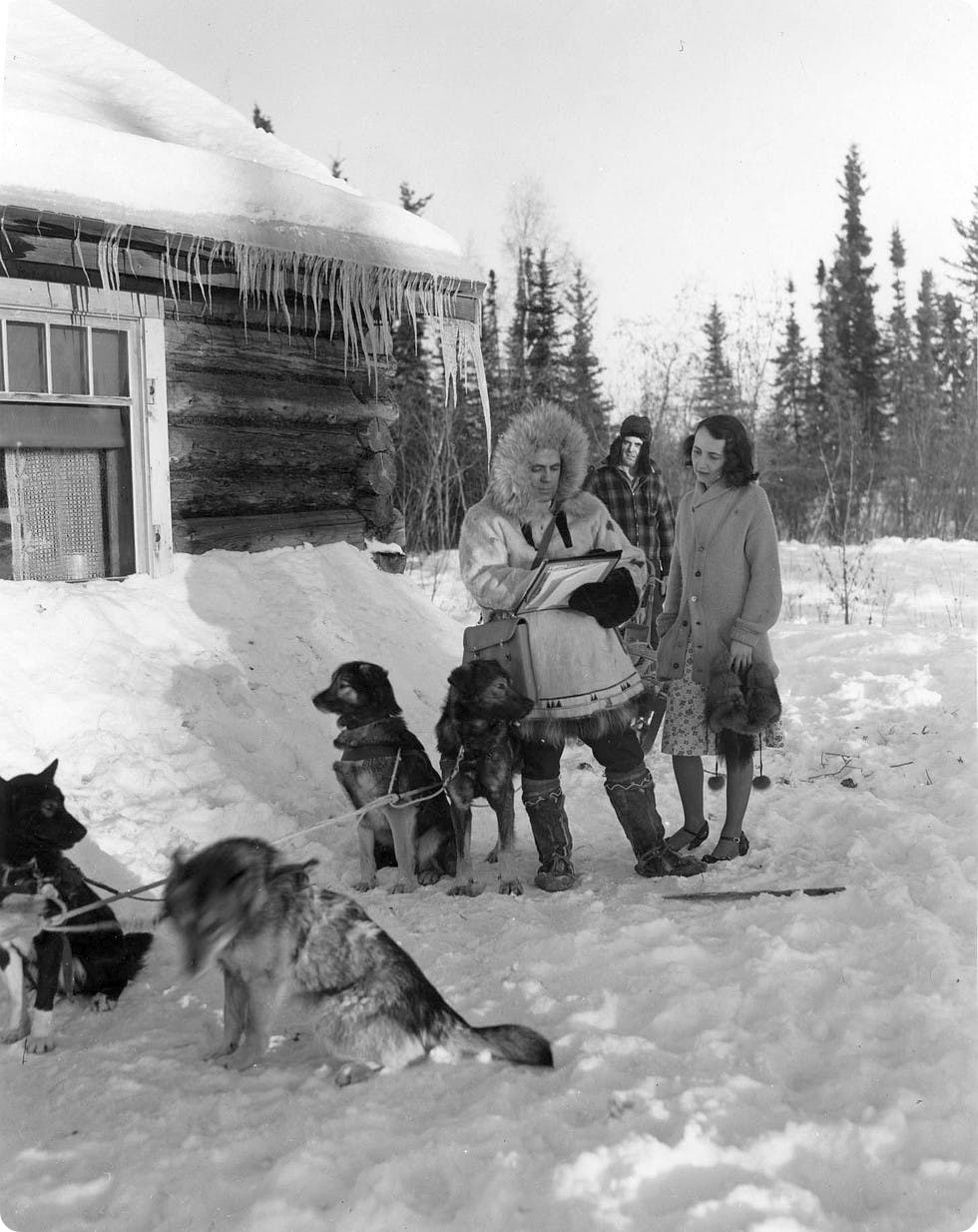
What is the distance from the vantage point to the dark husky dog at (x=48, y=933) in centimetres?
304

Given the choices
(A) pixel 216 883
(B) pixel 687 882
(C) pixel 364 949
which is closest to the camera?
(A) pixel 216 883

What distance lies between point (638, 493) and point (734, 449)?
1836 millimetres

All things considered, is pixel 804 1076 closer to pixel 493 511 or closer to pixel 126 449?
pixel 493 511

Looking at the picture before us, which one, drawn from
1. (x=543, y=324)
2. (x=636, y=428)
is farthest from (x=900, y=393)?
(x=636, y=428)

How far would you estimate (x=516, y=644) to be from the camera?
446cm

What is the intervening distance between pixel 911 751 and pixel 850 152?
40.8 meters

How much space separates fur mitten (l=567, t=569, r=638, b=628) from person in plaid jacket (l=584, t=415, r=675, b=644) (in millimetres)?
1853

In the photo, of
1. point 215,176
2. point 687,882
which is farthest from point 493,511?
point 215,176

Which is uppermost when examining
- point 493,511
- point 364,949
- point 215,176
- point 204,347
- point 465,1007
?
point 215,176

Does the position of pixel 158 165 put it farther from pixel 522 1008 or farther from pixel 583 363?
pixel 583 363

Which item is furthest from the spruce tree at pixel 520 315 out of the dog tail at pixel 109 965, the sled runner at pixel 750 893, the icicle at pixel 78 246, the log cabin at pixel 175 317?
the dog tail at pixel 109 965

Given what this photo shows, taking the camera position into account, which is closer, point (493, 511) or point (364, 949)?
point (364, 949)

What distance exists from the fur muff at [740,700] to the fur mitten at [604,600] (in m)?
0.55

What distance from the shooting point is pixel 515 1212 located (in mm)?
2131
